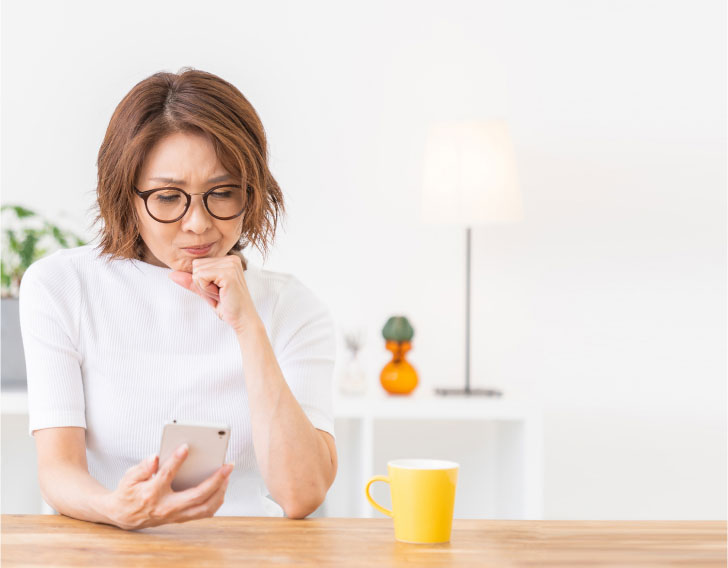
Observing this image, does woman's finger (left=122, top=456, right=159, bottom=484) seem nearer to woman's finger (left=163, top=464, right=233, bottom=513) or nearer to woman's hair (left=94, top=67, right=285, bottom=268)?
woman's finger (left=163, top=464, right=233, bottom=513)

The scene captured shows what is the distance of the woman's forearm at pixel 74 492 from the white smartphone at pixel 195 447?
0.10 meters

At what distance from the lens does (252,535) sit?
3.33 feet

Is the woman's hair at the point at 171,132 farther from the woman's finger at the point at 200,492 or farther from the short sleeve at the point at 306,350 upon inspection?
the woman's finger at the point at 200,492

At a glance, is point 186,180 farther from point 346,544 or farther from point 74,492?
point 346,544

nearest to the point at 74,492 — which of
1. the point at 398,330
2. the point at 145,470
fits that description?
the point at 145,470

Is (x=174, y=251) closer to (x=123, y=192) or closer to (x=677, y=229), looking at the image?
(x=123, y=192)

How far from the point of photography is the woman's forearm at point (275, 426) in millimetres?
1351

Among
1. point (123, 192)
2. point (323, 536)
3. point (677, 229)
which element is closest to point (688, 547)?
point (323, 536)

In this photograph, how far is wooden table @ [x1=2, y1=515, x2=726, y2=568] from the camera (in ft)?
3.02

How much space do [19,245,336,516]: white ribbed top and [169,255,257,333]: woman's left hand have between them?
0.08 m

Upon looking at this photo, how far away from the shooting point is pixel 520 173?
A: 9.42 feet

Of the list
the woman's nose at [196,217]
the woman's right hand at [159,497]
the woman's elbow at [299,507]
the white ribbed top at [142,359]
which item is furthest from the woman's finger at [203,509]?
the woman's nose at [196,217]

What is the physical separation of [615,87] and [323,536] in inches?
89.0

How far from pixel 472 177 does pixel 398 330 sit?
0.49m
